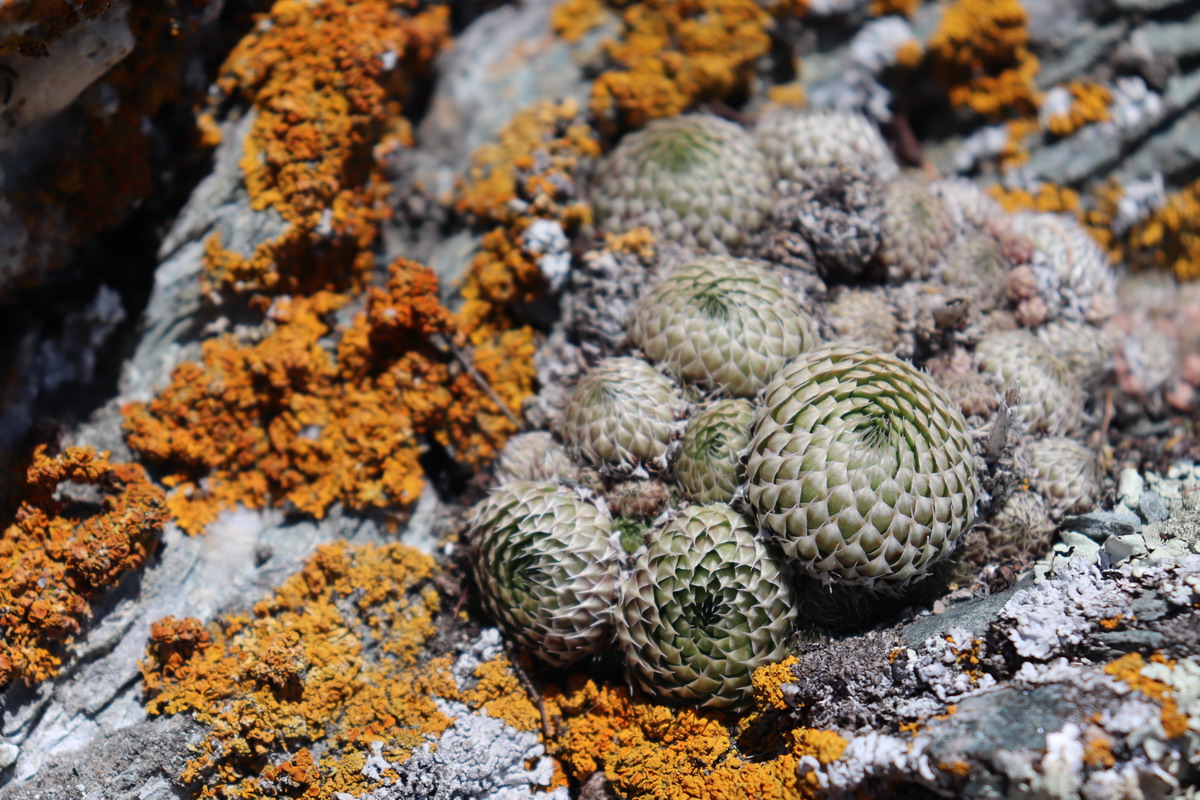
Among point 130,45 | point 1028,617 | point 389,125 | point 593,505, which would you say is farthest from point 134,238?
point 1028,617

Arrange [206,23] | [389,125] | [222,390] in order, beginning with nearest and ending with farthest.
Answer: [222,390] → [206,23] → [389,125]

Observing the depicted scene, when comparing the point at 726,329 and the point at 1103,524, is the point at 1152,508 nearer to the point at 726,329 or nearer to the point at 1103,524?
the point at 1103,524

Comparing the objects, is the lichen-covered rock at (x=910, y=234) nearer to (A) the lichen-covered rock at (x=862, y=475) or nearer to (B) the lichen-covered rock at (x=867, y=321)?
(B) the lichen-covered rock at (x=867, y=321)

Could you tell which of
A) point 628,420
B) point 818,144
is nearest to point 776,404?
point 628,420

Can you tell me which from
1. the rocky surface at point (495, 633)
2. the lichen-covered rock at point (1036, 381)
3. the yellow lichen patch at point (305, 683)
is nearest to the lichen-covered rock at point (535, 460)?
the rocky surface at point (495, 633)

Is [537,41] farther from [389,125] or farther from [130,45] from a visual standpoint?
[130,45]
